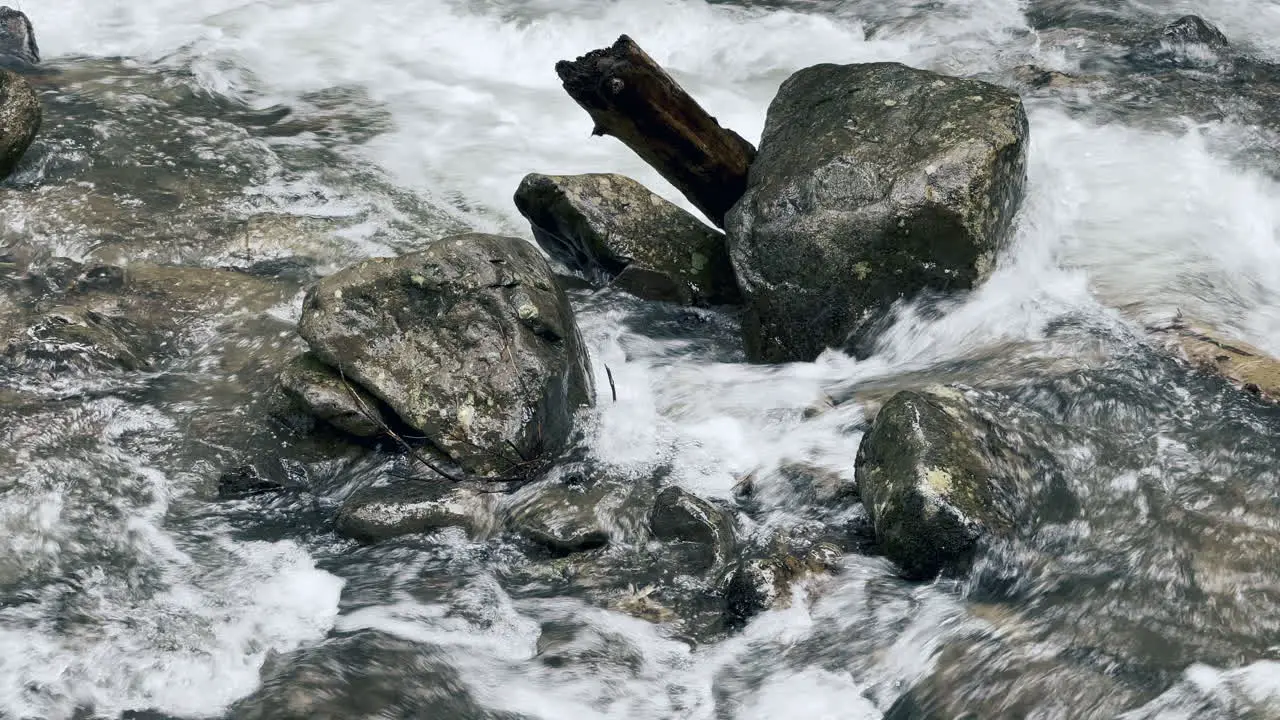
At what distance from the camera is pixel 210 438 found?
5910mm

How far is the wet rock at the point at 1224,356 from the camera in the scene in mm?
5574

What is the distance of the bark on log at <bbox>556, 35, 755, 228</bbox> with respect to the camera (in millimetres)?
6605

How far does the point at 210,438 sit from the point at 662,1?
8319 mm

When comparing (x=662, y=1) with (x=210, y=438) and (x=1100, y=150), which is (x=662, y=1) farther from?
(x=210, y=438)

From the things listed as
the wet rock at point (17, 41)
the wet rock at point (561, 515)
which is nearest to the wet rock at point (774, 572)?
the wet rock at point (561, 515)

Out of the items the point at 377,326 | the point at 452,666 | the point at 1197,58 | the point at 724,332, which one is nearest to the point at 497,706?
the point at 452,666

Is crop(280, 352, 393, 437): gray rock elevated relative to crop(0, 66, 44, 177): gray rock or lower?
lower

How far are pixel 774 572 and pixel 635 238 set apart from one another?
9.65ft

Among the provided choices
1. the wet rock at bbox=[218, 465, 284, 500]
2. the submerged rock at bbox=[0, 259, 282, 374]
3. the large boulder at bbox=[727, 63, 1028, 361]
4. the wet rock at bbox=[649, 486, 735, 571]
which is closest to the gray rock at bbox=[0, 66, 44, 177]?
the submerged rock at bbox=[0, 259, 282, 374]

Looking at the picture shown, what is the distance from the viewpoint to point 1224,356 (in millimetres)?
5809

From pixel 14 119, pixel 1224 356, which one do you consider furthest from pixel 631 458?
pixel 14 119

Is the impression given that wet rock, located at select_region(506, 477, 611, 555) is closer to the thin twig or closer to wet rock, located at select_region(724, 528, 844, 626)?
the thin twig

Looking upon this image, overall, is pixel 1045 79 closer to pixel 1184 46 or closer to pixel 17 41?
pixel 1184 46

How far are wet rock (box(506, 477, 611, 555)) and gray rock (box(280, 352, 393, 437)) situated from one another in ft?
2.74
